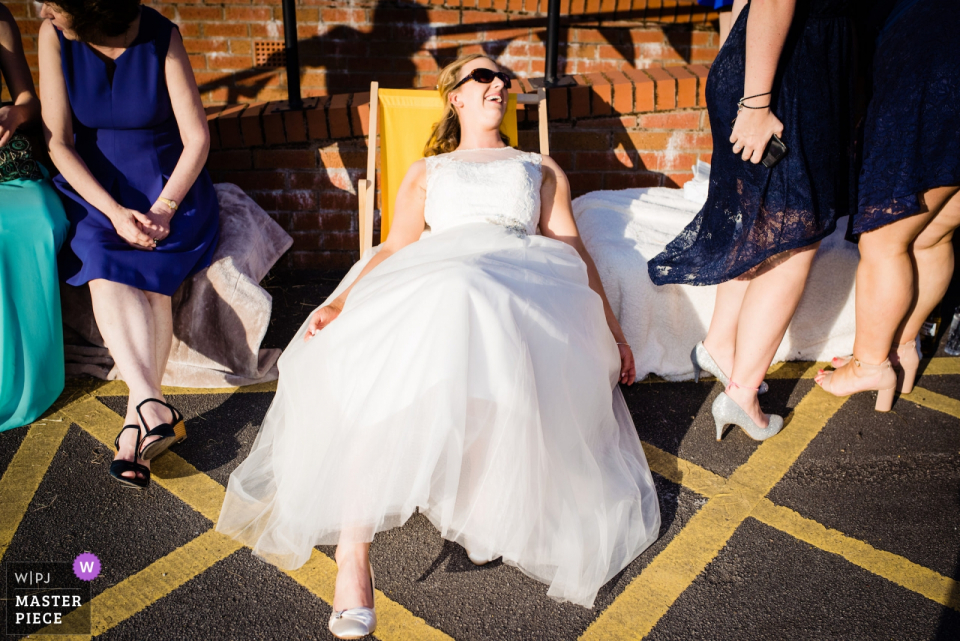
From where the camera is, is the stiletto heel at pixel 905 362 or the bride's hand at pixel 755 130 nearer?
the bride's hand at pixel 755 130

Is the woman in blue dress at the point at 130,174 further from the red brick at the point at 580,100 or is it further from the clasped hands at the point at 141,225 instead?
the red brick at the point at 580,100

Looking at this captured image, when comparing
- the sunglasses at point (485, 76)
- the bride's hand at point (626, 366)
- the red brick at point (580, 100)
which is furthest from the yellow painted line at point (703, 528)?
the red brick at point (580, 100)

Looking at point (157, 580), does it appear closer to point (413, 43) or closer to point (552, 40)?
point (552, 40)

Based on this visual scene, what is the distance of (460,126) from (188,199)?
133 centimetres

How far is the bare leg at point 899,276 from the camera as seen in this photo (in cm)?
244

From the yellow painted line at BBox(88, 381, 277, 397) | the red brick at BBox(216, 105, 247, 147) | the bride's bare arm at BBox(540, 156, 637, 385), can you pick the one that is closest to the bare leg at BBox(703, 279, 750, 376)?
the bride's bare arm at BBox(540, 156, 637, 385)

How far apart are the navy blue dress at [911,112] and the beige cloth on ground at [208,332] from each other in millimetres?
2629

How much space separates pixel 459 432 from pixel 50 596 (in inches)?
52.1

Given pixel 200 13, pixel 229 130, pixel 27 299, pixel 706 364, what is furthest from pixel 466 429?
pixel 200 13

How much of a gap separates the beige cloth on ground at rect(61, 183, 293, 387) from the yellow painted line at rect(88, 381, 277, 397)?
0.02 metres

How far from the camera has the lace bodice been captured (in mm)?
2611

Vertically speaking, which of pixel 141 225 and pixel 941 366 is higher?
pixel 141 225

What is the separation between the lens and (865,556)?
2.07 meters

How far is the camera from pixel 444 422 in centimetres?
176
